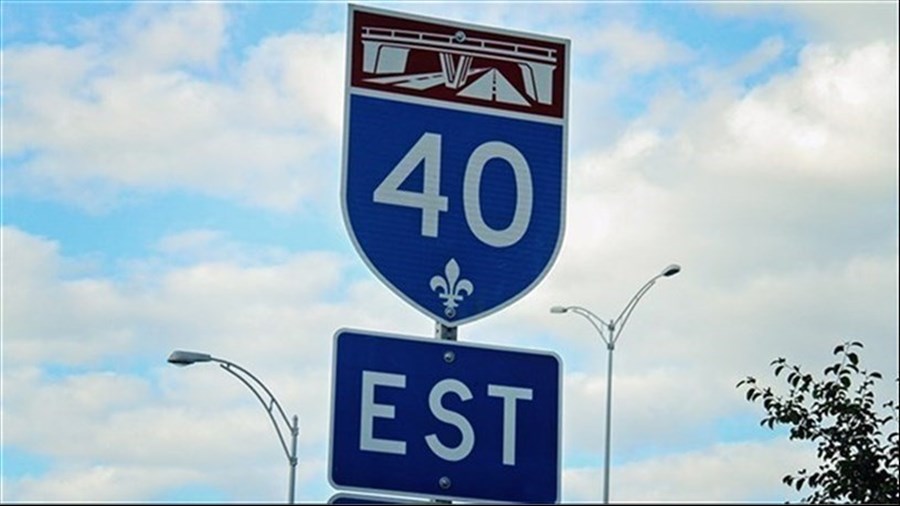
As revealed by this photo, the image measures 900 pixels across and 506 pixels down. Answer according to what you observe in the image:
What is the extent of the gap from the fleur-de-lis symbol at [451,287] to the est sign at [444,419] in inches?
5.1

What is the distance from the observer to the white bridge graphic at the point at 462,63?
190 inches

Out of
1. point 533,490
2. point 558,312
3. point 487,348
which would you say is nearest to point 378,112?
point 487,348

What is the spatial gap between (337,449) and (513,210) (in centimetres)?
86

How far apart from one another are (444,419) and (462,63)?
1.02m

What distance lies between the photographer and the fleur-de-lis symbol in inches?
183

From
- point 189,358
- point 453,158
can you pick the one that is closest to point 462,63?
point 453,158

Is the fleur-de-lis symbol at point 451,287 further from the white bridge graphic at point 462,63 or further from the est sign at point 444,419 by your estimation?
the white bridge graphic at point 462,63

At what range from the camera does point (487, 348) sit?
15.0 feet

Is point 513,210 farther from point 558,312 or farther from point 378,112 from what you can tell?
point 558,312

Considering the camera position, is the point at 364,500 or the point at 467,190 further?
the point at 467,190

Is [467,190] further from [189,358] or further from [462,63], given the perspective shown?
[189,358]

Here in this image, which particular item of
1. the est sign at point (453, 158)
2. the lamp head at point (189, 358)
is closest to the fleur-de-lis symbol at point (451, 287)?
the est sign at point (453, 158)

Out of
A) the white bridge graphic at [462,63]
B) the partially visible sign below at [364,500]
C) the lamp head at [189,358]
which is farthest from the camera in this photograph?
the lamp head at [189,358]

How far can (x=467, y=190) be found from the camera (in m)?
4.72
